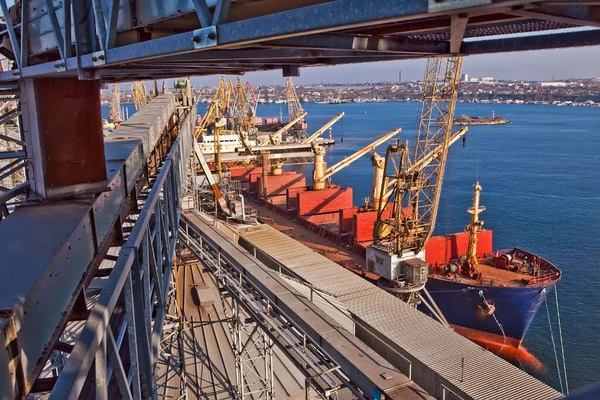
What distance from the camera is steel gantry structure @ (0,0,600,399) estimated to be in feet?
7.13

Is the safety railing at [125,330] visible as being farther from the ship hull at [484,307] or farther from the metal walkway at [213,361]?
the ship hull at [484,307]

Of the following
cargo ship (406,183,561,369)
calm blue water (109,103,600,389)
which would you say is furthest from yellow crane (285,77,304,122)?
cargo ship (406,183,561,369)

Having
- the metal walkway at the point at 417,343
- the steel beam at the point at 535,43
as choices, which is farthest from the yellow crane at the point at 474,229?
the steel beam at the point at 535,43

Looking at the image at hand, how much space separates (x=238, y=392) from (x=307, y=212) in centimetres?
1973

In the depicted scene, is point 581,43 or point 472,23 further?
point 581,43

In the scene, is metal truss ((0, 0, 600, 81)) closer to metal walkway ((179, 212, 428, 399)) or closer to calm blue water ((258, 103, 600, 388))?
metal walkway ((179, 212, 428, 399))

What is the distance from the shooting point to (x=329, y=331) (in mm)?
6574

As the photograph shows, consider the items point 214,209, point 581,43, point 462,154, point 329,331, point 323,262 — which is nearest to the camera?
point 581,43

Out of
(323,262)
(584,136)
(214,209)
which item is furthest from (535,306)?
(584,136)

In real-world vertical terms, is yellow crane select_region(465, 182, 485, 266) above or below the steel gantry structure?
below

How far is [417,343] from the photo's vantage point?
9.80m

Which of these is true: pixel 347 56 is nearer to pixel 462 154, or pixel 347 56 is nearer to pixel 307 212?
pixel 307 212

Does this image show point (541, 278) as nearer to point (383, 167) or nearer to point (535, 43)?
point (383, 167)

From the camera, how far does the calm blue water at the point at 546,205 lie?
20156 millimetres
